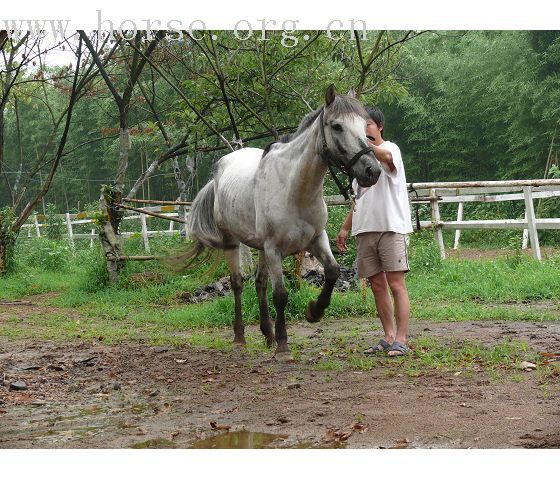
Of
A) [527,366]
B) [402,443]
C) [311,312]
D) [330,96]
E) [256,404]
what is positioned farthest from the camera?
[311,312]

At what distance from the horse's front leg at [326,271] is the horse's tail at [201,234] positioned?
1422mm

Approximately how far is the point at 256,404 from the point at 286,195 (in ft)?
5.82

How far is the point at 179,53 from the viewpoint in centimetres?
1159

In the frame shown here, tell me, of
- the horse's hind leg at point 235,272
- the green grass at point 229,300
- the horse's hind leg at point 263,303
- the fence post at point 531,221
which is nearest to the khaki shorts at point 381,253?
the green grass at point 229,300

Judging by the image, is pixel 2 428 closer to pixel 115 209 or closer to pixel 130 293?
pixel 130 293

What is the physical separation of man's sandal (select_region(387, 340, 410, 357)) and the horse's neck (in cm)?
118

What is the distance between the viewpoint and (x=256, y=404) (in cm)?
402

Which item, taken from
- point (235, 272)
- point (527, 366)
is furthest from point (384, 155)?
point (235, 272)

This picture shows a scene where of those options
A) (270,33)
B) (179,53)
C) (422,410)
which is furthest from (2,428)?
(179,53)

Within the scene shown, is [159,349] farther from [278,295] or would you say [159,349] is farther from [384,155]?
[384,155]

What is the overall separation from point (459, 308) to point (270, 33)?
11.7 ft

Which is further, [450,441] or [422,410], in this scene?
[422,410]

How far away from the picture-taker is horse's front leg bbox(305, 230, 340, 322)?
5352 mm

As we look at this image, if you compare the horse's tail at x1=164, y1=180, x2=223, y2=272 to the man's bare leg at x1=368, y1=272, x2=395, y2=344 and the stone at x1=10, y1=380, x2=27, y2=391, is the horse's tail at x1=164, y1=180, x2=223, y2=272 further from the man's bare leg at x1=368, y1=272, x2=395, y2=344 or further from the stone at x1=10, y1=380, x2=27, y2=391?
the stone at x1=10, y1=380, x2=27, y2=391
